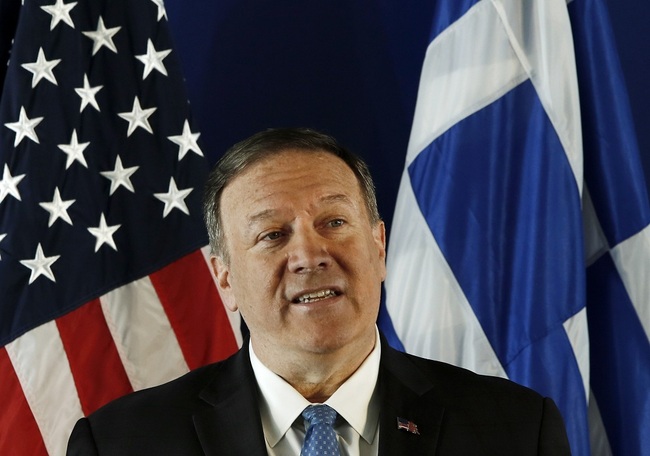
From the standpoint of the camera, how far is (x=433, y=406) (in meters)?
1.67

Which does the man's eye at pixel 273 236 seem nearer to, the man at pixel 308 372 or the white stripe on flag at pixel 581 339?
the man at pixel 308 372

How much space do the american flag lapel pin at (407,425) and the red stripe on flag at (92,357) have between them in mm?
1005

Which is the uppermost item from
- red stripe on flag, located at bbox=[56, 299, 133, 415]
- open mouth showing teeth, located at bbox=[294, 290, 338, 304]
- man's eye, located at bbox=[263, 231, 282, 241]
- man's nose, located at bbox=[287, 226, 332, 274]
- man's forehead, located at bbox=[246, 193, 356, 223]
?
red stripe on flag, located at bbox=[56, 299, 133, 415]

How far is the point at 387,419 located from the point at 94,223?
1095 mm

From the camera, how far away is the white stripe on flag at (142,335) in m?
2.41

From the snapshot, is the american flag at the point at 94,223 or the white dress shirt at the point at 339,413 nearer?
the white dress shirt at the point at 339,413

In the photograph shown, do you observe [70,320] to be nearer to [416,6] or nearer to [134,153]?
[134,153]

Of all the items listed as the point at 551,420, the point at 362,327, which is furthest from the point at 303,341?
the point at 551,420

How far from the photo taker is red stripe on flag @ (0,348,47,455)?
2.28 metres

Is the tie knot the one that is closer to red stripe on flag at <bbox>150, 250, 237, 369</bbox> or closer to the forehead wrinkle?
the forehead wrinkle

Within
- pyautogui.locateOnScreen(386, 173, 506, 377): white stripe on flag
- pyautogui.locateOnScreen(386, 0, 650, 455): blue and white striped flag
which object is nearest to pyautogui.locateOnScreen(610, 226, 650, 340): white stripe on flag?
pyautogui.locateOnScreen(386, 0, 650, 455): blue and white striped flag

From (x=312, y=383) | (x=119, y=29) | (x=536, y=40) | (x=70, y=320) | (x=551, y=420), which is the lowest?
(x=551, y=420)

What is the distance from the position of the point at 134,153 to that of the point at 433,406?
116 cm

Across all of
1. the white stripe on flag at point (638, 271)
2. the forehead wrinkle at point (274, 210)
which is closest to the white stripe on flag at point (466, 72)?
the white stripe on flag at point (638, 271)
